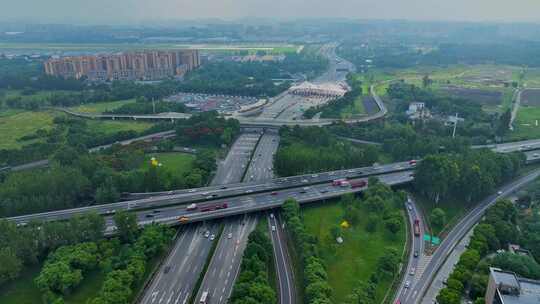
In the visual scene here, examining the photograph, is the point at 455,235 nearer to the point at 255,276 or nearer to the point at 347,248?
the point at 347,248

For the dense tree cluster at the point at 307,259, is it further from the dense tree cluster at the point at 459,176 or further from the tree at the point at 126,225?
the dense tree cluster at the point at 459,176

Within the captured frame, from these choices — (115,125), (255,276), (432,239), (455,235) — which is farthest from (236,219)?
(115,125)

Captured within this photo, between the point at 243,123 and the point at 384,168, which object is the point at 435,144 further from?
the point at 243,123

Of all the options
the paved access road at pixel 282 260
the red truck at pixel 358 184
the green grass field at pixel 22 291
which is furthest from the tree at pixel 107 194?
the red truck at pixel 358 184

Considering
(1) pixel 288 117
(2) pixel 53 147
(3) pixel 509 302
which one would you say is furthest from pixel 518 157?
(2) pixel 53 147

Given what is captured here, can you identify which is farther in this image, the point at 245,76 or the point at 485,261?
the point at 245,76
